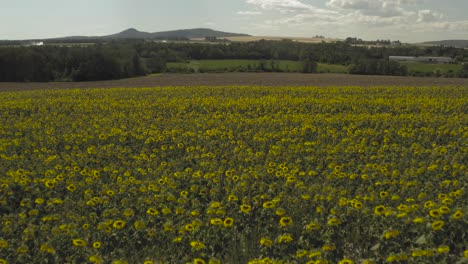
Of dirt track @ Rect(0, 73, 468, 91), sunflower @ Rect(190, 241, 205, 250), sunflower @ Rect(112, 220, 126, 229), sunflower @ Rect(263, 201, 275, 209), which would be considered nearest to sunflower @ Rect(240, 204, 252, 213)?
sunflower @ Rect(263, 201, 275, 209)

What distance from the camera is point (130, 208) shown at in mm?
6090

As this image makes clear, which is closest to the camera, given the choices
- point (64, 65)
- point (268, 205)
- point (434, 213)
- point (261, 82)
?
point (434, 213)

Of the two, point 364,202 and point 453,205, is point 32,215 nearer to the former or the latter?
point 364,202

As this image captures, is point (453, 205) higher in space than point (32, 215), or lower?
higher

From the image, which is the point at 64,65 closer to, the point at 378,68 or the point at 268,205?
the point at 378,68

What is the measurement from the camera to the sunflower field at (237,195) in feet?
16.4

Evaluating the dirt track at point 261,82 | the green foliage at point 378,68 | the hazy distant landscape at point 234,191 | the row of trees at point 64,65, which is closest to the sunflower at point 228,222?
the hazy distant landscape at point 234,191

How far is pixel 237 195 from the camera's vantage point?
6.57 meters

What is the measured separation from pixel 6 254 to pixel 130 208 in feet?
5.46

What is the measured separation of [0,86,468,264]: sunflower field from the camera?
5004mm

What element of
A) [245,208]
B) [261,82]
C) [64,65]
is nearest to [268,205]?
[245,208]

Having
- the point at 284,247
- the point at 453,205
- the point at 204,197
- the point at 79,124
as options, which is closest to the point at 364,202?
the point at 453,205

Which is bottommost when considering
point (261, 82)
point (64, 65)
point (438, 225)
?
point (261, 82)

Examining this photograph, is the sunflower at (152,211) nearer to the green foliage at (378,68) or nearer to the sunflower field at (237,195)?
the sunflower field at (237,195)
